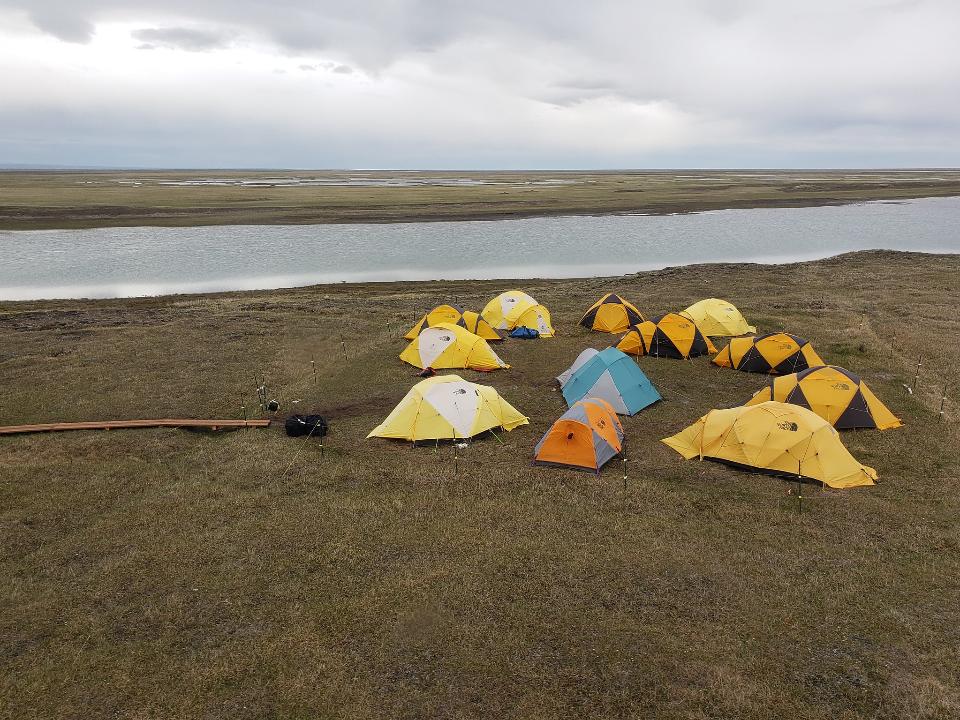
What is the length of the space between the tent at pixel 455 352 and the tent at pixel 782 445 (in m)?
9.97

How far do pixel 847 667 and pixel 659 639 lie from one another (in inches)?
112

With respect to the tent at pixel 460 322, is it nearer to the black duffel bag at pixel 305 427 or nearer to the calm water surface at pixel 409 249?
the black duffel bag at pixel 305 427

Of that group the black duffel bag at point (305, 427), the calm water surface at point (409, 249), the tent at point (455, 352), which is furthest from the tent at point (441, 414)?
the calm water surface at point (409, 249)

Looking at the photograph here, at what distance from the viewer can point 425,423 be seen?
699 inches

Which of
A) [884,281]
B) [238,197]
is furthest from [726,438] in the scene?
[238,197]

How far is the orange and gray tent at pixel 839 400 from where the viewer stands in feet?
59.0

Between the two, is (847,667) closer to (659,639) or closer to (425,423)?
(659,639)

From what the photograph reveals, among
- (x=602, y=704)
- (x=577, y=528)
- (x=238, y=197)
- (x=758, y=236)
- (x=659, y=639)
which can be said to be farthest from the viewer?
(x=238, y=197)

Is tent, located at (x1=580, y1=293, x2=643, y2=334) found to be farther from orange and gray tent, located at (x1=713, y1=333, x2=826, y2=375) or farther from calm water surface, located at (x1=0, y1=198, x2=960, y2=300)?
calm water surface, located at (x1=0, y1=198, x2=960, y2=300)

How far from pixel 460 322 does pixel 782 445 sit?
15739mm

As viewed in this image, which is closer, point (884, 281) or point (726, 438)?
point (726, 438)

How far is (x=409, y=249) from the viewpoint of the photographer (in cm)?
6694

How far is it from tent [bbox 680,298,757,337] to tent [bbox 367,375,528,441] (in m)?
15.0

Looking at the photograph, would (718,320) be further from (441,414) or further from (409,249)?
(409,249)
